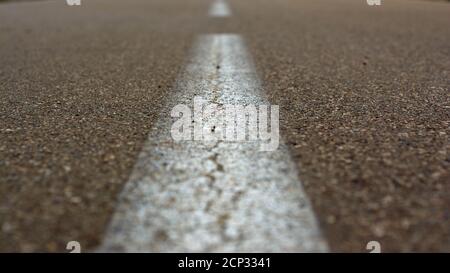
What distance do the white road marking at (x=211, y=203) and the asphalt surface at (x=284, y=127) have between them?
5cm

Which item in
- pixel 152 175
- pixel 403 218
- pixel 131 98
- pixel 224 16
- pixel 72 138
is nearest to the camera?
pixel 403 218

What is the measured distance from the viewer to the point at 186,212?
Answer: 1.37 m

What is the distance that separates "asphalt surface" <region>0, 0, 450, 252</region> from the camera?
1.33 m

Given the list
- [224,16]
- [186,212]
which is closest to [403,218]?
[186,212]

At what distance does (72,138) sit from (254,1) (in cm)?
972

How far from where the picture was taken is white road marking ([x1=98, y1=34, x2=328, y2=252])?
48.5 inches

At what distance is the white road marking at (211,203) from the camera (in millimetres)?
1231

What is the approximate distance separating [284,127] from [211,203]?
30.7 inches

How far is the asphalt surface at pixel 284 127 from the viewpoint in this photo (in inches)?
52.3

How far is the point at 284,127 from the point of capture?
209 cm

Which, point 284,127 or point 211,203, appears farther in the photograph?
point 284,127

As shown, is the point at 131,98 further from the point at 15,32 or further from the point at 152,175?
the point at 15,32

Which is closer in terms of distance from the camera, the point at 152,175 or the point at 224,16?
the point at 152,175

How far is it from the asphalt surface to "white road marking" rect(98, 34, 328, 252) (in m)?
0.05
